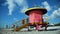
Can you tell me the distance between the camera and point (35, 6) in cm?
348

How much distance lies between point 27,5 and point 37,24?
0.34 m

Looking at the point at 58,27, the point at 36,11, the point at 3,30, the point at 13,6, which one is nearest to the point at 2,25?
the point at 3,30

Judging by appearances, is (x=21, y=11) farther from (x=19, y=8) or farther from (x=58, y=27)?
(x=58, y=27)

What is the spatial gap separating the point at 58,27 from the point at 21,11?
2.07ft

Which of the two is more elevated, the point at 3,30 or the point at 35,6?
the point at 35,6

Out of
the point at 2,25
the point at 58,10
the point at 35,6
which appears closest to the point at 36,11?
the point at 35,6

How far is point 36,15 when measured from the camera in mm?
3447

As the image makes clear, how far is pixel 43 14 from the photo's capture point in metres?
3.46

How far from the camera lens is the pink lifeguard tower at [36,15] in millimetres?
3445

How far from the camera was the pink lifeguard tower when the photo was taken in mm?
3445

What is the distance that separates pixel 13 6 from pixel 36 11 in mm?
378

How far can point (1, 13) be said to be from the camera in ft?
11.4

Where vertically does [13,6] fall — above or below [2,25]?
above

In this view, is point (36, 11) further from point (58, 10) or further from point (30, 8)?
point (58, 10)
